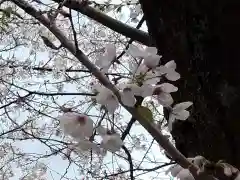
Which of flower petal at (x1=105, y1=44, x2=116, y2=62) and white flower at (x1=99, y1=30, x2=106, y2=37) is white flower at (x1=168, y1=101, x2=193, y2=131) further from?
white flower at (x1=99, y1=30, x2=106, y2=37)

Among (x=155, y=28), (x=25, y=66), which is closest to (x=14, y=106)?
(x=25, y=66)

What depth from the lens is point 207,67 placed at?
658 millimetres

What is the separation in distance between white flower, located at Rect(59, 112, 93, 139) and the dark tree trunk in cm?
28

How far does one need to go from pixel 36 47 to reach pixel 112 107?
163cm

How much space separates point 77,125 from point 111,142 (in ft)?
0.12

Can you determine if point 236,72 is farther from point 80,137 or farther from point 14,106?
point 14,106

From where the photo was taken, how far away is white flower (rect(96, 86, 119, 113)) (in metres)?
0.42

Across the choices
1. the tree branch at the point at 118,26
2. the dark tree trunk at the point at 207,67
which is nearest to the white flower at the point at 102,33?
the tree branch at the point at 118,26

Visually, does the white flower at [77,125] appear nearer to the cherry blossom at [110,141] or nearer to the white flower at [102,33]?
the cherry blossom at [110,141]

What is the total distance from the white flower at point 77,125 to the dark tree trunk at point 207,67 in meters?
0.28

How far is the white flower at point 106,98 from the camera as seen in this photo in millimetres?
418

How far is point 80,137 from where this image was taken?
431 millimetres

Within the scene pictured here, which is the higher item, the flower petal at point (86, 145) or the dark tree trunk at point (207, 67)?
the dark tree trunk at point (207, 67)

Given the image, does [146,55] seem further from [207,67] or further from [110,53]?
[207,67]
